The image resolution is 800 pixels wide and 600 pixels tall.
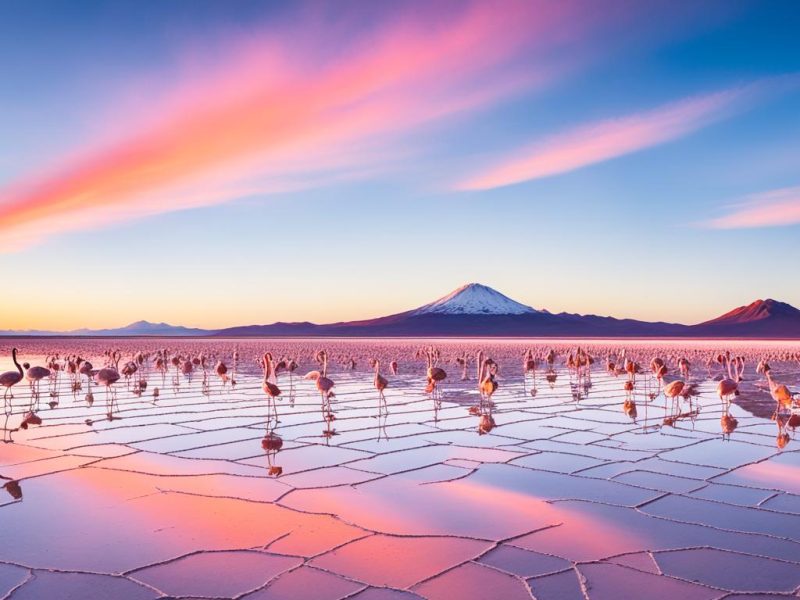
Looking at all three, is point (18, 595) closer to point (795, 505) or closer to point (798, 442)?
point (795, 505)

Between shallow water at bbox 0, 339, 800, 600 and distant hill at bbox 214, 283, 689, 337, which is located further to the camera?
distant hill at bbox 214, 283, 689, 337

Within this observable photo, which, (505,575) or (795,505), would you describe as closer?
(505,575)

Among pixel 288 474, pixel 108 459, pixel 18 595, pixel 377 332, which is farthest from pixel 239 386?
pixel 377 332

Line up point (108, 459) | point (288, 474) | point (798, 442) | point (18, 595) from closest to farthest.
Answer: point (18, 595) < point (288, 474) < point (108, 459) < point (798, 442)

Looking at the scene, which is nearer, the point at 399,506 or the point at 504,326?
the point at 399,506

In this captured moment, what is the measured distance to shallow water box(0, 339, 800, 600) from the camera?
166 inches

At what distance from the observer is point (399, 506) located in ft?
18.9

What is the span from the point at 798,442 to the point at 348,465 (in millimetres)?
5626

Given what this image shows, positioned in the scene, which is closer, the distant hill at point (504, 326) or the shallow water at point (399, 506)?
the shallow water at point (399, 506)

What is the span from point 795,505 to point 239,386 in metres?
13.2

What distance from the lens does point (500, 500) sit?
19.5ft

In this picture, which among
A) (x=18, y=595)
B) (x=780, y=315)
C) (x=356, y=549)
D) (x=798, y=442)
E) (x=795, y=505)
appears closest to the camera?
(x=18, y=595)

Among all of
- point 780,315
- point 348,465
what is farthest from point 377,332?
point 348,465

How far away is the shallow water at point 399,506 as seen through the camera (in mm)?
4219
